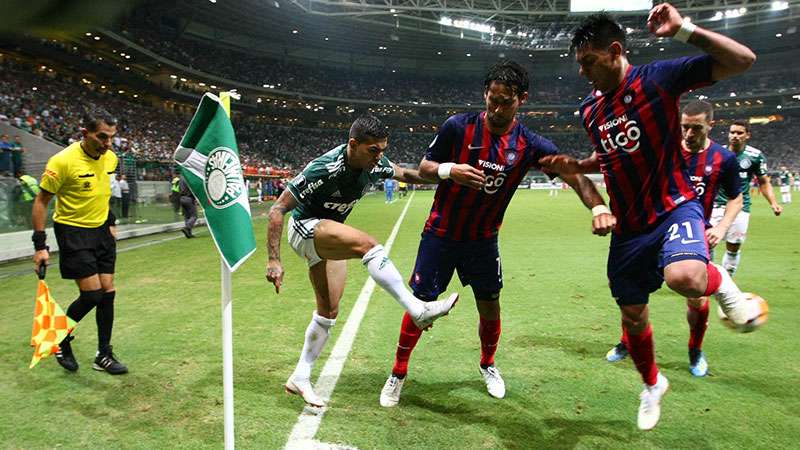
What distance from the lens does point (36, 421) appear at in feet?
12.1

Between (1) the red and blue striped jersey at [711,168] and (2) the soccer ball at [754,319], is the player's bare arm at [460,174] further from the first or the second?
(1) the red and blue striped jersey at [711,168]

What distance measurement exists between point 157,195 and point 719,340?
20.0 meters

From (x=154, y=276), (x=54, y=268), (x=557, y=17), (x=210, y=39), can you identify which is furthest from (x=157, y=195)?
(x=557, y=17)

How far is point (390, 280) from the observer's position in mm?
3523

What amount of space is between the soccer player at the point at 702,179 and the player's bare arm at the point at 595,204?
1.39 metres

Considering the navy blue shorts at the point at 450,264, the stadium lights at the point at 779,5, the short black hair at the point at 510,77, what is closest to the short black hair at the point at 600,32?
the short black hair at the point at 510,77

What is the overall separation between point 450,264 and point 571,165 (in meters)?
1.25

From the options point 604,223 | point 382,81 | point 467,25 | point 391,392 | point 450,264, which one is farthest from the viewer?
point 382,81

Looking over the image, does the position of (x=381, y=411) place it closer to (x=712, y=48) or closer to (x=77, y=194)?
(x=712, y=48)

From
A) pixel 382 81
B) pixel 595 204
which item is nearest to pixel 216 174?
pixel 595 204

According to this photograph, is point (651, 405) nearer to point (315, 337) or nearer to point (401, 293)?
point (401, 293)

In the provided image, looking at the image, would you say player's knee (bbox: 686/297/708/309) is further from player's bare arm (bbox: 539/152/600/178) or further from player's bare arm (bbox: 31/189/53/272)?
player's bare arm (bbox: 31/189/53/272)

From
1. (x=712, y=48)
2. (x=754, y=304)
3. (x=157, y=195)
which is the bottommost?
(x=157, y=195)

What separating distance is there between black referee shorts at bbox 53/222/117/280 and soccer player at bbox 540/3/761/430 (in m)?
4.25
